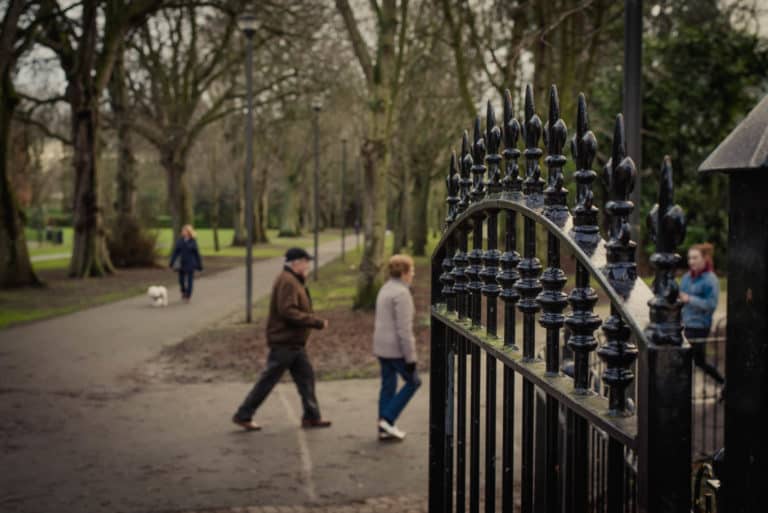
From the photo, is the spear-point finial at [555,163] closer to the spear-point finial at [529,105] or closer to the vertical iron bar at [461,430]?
the spear-point finial at [529,105]

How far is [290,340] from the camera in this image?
899 cm

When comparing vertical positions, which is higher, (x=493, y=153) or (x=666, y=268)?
(x=493, y=153)

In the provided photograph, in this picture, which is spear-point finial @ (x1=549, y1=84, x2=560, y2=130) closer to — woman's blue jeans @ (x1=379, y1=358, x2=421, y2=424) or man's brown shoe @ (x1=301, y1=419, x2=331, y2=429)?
woman's blue jeans @ (x1=379, y1=358, x2=421, y2=424)

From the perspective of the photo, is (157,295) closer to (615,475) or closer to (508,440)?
(508,440)

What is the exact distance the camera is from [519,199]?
7.88 ft

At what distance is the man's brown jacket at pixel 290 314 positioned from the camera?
8789 millimetres

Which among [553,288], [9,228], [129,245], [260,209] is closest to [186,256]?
[9,228]

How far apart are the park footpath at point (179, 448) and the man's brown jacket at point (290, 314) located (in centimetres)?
86

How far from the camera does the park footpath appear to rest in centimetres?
677

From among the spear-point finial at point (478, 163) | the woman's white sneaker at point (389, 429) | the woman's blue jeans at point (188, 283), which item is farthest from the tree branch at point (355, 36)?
the spear-point finial at point (478, 163)

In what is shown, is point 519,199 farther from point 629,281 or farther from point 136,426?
point 136,426

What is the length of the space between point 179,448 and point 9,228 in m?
19.0

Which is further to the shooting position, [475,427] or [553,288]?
[475,427]

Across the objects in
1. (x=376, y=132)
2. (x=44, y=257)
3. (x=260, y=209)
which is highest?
(x=376, y=132)
